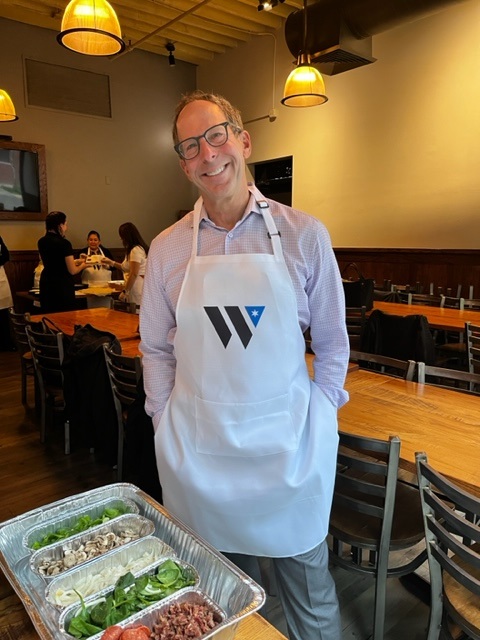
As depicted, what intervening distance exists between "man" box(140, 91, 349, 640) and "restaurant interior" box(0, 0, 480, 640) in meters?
0.30

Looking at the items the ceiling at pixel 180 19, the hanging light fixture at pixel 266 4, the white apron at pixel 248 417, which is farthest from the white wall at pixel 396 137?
the white apron at pixel 248 417

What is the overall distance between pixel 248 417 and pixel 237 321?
0.23 metres

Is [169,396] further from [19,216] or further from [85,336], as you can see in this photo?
[19,216]

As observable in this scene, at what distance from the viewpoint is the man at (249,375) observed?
3.77ft

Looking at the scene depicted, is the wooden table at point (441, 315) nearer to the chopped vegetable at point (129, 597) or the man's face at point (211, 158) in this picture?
the man's face at point (211, 158)

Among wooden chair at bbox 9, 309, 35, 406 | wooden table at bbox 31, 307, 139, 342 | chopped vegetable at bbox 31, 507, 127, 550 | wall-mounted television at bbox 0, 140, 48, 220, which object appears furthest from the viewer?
wall-mounted television at bbox 0, 140, 48, 220

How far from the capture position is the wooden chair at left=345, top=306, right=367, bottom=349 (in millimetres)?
3695

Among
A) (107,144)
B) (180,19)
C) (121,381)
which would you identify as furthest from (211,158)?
(107,144)

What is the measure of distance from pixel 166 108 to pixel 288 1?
2942 millimetres

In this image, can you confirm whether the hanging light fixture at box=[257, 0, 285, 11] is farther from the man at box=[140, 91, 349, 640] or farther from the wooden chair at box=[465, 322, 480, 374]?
the man at box=[140, 91, 349, 640]

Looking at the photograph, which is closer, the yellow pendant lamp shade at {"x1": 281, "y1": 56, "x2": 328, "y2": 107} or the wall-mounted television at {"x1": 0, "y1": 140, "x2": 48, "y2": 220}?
the yellow pendant lamp shade at {"x1": 281, "y1": 56, "x2": 328, "y2": 107}

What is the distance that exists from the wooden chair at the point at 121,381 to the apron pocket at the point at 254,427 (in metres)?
1.17

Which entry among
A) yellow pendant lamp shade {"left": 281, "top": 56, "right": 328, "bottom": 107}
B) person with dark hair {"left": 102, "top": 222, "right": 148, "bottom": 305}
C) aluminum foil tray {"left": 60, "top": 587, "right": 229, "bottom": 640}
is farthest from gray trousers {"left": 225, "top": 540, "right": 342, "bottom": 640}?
yellow pendant lamp shade {"left": 281, "top": 56, "right": 328, "bottom": 107}

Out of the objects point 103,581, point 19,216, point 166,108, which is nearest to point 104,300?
point 19,216
